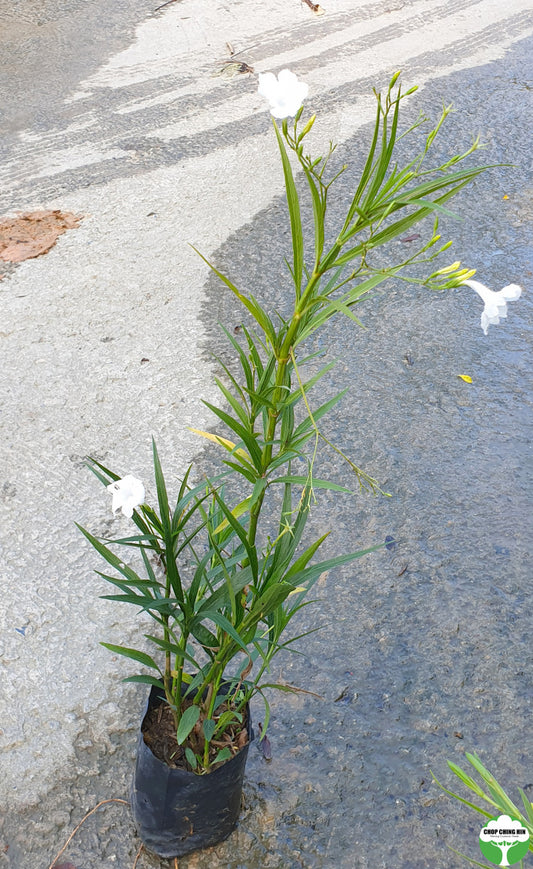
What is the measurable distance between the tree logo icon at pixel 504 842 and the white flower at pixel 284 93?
2.95 feet

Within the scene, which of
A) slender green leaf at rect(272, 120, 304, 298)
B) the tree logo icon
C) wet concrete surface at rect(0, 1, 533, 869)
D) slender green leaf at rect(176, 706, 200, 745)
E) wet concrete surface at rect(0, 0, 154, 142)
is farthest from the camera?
wet concrete surface at rect(0, 0, 154, 142)

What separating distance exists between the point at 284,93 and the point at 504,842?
94cm

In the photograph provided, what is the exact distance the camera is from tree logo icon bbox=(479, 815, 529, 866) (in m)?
0.89

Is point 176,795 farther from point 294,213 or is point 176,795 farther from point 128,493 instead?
point 294,213

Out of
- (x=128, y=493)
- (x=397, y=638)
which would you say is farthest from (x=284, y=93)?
(x=397, y=638)

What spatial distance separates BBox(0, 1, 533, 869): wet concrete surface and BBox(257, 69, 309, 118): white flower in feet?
4.68

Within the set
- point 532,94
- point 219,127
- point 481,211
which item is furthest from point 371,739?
point 532,94

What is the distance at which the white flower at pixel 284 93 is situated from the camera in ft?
3.17

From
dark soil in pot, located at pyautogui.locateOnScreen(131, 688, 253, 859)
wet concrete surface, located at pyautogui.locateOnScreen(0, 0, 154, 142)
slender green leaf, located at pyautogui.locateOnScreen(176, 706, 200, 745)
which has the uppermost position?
wet concrete surface, located at pyautogui.locateOnScreen(0, 0, 154, 142)

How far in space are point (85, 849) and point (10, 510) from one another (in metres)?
1.06

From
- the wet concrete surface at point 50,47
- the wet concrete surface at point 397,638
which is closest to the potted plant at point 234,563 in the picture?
the wet concrete surface at point 397,638

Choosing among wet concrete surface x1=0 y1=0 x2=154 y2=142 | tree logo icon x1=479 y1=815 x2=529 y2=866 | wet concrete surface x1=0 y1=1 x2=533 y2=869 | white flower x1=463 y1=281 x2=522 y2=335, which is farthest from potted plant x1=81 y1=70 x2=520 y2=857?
wet concrete surface x1=0 y1=0 x2=154 y2=142

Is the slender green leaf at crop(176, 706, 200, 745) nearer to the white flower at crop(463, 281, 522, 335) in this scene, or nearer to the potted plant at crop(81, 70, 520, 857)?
the potted plant at crop(81, 70, 520, 857)

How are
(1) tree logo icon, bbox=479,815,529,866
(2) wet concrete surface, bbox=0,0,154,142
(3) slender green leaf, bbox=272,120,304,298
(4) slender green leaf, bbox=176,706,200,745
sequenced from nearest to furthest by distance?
(1) tree logo icon, bbox=479,815,529,866 → (3) slender green leaf, bbox=272,120,304,298 → (4) slender green leaf, bbox=176,706,200,745 → (2) wet concrete surface, bbox=0,0,154,142
